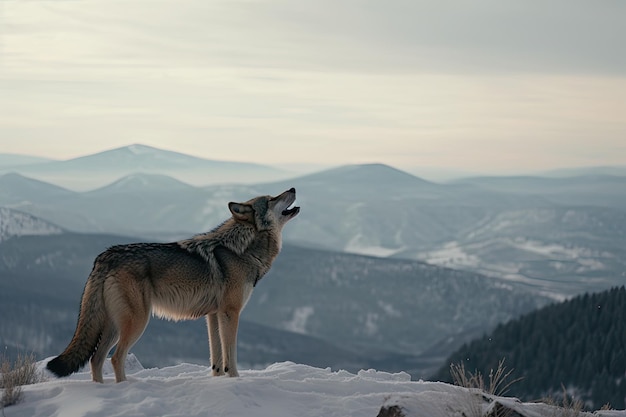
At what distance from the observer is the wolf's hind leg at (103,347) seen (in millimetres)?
12586

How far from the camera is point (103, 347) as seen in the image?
12633 mm

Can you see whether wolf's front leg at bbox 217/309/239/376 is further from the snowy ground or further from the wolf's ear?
the wolf's ear

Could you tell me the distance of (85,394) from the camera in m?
11.9

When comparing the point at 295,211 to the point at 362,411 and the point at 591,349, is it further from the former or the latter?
the point at 591,349

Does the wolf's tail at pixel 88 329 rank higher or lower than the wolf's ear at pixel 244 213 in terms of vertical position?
lower

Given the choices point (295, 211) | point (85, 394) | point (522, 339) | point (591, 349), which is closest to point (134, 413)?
point (85, 394)

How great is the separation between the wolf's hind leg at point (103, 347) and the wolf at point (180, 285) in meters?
0.01

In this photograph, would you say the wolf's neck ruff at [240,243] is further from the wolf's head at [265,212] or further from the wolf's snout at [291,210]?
the wolf's snout at [291,210]

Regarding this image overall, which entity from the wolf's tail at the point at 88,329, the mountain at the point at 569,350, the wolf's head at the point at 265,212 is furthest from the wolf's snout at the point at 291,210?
the mountain at the point at 569,350

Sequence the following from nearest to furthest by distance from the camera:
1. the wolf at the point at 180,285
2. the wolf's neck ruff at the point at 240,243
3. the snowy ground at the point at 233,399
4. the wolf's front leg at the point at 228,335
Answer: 1. the snowy ground at the point at 233,399
2. the wolf at the point at 180,285
3. the wolf's front leg at the point at 228,335
4. the wolf's neck ruff at the point at 240,243

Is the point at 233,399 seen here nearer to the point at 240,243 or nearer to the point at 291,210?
the point at 240,243

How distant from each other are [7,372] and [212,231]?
12.7ft

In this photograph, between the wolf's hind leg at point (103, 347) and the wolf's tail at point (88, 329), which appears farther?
the wolf's hind leg at point (103, 347)

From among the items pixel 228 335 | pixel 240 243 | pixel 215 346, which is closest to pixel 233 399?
pixel 228 335
